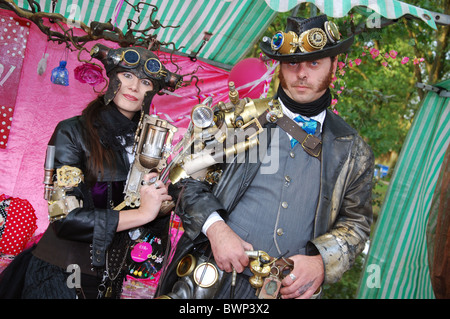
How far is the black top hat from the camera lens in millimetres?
2029

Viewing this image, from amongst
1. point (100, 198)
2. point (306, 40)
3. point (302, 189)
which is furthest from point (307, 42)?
point (100, 198)

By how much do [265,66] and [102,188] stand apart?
8.39 ft

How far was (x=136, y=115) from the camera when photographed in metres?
2.67

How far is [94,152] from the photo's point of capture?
91.8 inches

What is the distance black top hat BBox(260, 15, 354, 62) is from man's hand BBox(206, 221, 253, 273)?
0.97 meters

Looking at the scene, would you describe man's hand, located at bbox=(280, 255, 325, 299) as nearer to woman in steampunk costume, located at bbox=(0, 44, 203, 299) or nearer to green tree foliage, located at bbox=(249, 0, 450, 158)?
woman in steampunk costume, located at bbox=(0, 44, 203, 299)

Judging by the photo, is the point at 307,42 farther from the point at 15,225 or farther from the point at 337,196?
the point at 15,225

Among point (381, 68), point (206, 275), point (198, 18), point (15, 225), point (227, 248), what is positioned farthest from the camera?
point (381, 68)

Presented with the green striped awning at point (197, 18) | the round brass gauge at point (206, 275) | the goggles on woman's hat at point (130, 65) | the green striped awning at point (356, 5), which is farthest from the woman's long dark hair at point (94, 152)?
the green striped awning at point (197, 18)

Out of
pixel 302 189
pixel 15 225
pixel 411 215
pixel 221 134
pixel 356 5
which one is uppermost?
pixel 356 5

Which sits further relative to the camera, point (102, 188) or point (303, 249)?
point (102, 188)

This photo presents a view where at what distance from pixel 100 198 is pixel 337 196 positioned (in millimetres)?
1393
